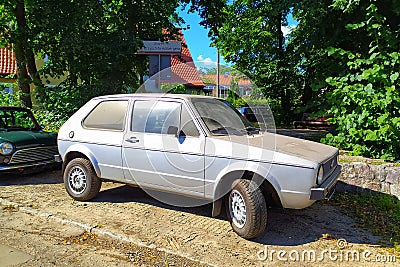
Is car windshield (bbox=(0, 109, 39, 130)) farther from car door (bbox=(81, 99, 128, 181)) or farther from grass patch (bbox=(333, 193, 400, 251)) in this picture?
grass patch (bbox=(333, 193, 400, 251))

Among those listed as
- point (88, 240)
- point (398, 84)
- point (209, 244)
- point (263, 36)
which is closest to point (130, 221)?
point (88, 240)

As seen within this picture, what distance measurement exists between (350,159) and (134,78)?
8757mm

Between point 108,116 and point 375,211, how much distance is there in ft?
15.2

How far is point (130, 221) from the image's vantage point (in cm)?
469

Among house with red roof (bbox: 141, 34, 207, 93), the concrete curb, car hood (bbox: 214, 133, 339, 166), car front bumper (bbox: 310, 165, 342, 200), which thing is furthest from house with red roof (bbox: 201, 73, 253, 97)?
the concrete curb

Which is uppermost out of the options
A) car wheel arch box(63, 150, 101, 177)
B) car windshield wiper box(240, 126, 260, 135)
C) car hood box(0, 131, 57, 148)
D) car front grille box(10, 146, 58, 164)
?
car windshield wiper box(240, 126, 260, 135)

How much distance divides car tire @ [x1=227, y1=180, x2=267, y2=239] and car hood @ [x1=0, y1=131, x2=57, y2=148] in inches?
186

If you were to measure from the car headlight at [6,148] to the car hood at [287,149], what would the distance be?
4475 mm

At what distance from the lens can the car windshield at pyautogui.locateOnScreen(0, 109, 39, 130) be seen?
7.53 meters

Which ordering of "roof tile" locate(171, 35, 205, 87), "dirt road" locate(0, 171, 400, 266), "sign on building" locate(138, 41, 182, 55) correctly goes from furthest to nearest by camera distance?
1. "roof tile" locate(171, 35, 205, 87)
2. "sign on building" locate(138, 41, 182, 55)
3. "dirt road" locate(0, 171, 400, 266)

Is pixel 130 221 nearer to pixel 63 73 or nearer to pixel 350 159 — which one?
pixel 350 159

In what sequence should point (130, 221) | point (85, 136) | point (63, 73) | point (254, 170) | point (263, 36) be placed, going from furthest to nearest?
point (263, 36) < point (63, 73) < point (85, 136) < point (130, 221) < point (254, 170)

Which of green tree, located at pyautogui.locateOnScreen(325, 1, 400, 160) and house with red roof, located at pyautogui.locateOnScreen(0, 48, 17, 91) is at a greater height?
house with red roof, located at pyautogui.locateOnScreen(0, 48, 17, 91)

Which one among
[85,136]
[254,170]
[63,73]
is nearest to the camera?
[254,170]
